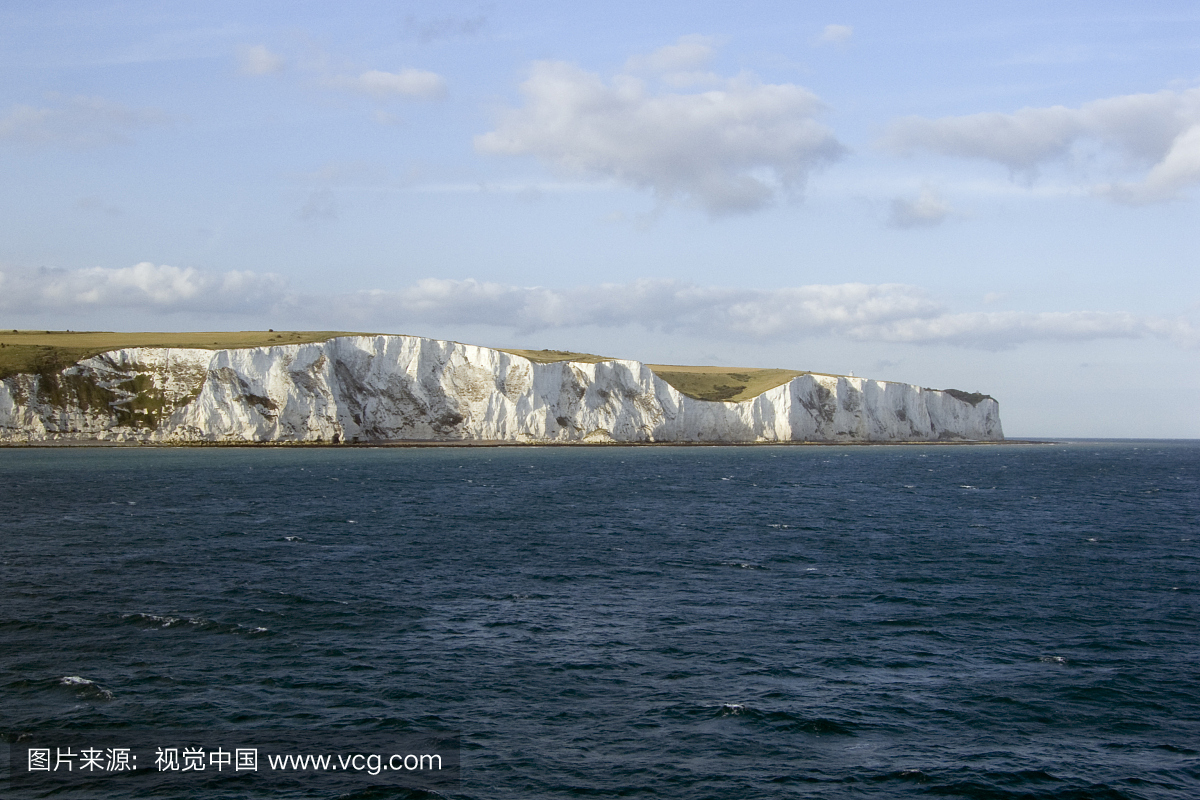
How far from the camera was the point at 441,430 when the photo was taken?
142 metres

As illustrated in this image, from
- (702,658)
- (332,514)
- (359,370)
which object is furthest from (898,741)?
(359,370)

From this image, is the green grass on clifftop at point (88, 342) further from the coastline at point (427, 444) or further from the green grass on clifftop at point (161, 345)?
the coastline at point (427, 444)

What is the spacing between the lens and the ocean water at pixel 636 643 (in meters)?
17.9

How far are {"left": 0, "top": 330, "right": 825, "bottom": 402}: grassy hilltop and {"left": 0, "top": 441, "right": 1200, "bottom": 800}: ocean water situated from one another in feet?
261

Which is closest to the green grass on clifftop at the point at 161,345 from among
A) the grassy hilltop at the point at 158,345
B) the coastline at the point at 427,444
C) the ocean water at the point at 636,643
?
the grassy hilltop at the point at 158,345

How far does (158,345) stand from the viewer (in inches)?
5108

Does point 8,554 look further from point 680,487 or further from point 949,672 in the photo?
point 680,487

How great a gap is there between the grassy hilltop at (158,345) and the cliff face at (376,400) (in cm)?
286

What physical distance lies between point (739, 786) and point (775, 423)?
162191mm

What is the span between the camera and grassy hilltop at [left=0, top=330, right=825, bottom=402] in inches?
4798

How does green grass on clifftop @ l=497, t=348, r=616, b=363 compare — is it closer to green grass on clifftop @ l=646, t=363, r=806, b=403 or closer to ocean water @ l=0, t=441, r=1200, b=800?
green grass on clifftop @ l=646, t=363, r=806, b=403

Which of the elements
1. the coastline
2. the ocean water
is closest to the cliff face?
the coastline

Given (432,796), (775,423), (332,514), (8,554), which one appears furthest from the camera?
(775,423)

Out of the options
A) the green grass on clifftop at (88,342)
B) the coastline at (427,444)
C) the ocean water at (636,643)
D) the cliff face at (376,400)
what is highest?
the green grass on clifftop at (88,342)
